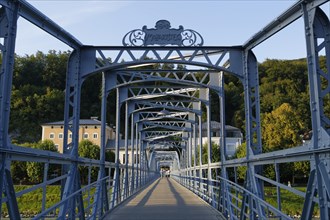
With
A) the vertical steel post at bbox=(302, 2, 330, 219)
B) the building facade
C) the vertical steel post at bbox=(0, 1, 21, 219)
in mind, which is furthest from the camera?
the building facade

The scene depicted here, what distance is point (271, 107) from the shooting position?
2126 inches

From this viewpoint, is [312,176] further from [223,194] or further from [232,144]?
[232,144]

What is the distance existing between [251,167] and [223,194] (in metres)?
2.50

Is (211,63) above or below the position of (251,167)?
above


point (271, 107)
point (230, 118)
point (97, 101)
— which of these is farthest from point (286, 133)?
point (97, 101)

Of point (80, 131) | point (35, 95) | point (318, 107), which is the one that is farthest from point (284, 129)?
point (318, 107)

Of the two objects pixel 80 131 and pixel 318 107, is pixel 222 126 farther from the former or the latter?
pixel 80 131

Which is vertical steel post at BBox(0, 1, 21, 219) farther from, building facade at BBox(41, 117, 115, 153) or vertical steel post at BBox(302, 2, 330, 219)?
building facade at BBox(41, 117, 115, 153)

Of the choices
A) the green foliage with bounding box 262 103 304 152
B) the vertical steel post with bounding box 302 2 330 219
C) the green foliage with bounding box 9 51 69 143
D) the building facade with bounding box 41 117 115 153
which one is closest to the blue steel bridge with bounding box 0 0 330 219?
the vertical steel post with bounding box 302 2 330 219

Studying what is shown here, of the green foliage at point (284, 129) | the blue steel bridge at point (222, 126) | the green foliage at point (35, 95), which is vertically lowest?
the blue steel bridge at point (222, 126)

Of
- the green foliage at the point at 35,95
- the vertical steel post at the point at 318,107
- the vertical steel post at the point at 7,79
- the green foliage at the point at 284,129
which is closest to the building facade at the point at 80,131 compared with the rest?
the green foliage at the point at 35,95

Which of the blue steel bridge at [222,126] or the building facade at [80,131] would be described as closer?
the blue steel bridge at [222,126]

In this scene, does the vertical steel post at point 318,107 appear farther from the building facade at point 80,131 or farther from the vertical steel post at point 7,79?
the building facade at point 80,131

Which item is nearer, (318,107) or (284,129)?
(318,107)
